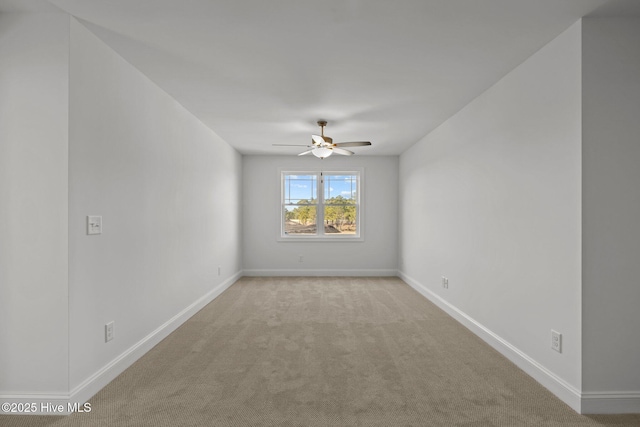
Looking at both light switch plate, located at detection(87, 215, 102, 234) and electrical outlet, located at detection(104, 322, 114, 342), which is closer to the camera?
light switch plate, located at detection(87, 215, 102, 234)

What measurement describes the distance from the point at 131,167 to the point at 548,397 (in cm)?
355

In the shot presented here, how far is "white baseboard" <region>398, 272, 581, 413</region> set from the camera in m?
2.41

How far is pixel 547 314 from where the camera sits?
265 cm

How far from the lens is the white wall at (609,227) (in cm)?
232

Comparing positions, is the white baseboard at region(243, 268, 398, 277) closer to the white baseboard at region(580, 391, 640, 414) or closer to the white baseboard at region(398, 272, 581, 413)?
the white baseboard at region(398, 272, 581, 413)

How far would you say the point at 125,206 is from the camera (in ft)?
9.72

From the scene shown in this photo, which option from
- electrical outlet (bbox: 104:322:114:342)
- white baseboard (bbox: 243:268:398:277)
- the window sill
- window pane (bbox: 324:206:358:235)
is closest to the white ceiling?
electrical outlet (bbox: 104:322:114:342)

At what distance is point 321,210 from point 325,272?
1.26m

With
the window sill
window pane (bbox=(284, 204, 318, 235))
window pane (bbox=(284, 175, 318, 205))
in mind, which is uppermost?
window pane (bbox=(284, 175, 318, 205))

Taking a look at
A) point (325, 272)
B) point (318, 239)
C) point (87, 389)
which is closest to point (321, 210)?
point (318, 239)

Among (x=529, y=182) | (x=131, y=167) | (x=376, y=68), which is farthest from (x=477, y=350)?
(x=131, y=167)

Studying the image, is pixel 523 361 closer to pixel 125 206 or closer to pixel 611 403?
pixel 611 403

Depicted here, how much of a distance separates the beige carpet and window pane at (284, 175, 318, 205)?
345 centimetres

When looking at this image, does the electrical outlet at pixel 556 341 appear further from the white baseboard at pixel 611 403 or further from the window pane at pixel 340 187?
the window pane at pixel 340 187
